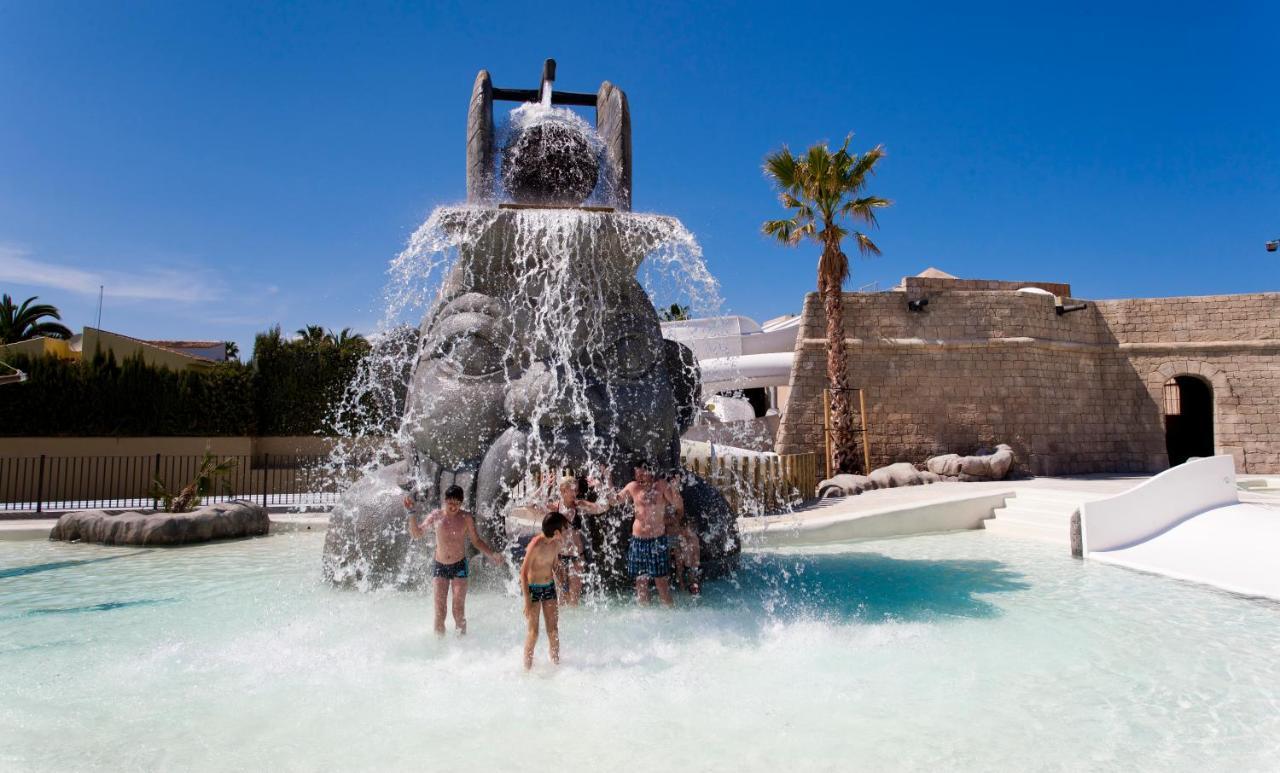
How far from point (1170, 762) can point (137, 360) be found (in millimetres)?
21695

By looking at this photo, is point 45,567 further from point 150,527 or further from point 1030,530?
point 1030,530

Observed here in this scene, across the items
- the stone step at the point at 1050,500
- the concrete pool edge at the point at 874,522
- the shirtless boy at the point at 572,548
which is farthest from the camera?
the stone step at the point at 1050,500

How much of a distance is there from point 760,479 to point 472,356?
750cm

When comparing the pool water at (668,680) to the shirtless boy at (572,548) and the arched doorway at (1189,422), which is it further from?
the arched doorway at (1189,422)

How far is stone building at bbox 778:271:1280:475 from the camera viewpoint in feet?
59.8

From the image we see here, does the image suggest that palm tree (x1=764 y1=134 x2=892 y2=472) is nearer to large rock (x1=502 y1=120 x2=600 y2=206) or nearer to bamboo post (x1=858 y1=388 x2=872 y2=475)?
bamboo post (x1=858 y1=388 x2=872 y2=475)

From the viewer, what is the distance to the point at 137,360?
1873 centimetres

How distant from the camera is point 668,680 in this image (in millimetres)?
4289

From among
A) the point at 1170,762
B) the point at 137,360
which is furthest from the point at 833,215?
the point at 137,360

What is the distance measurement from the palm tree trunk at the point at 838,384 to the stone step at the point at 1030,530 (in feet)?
18.3

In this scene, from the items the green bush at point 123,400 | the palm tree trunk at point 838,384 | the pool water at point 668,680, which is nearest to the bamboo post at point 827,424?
the palm tree trunk at point 838,384

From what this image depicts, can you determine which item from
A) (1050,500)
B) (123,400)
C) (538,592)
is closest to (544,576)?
(538,592)

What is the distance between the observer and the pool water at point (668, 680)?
3395mm

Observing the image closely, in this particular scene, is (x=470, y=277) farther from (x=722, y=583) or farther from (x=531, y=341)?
(x=722, y=583)
